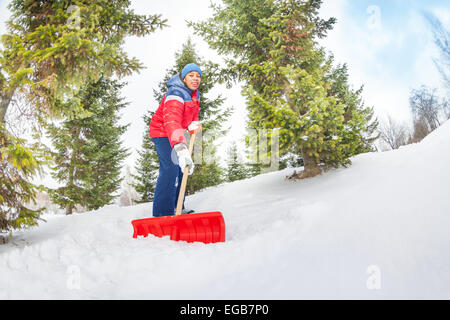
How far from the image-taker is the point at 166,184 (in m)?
2.99

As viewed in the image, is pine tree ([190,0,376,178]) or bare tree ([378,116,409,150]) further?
bare tree ([378,116,409,150])

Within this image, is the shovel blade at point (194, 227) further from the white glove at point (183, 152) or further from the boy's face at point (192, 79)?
the boy's face at point (192, 79)

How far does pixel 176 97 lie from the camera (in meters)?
2.90

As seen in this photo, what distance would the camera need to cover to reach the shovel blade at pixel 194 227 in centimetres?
227

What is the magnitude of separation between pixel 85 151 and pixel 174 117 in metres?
8.93

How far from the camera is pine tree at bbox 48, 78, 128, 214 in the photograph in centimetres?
891

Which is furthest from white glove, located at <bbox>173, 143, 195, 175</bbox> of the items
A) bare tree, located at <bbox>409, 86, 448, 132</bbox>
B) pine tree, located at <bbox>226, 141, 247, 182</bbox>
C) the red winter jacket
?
bare tree, located at <bbox>409, 86, 448, 132</bbox>

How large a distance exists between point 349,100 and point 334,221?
1120 cm

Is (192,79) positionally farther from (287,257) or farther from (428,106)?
(428,106)

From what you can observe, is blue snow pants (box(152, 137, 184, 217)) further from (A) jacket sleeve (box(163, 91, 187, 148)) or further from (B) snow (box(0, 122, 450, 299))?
(B) snow (box(0, 122, 450, 299))

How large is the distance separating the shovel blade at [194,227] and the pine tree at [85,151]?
7.82 meters

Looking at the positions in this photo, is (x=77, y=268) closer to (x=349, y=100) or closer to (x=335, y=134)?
(x=335, y=134)

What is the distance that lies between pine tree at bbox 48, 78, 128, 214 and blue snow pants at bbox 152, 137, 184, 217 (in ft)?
23.8
